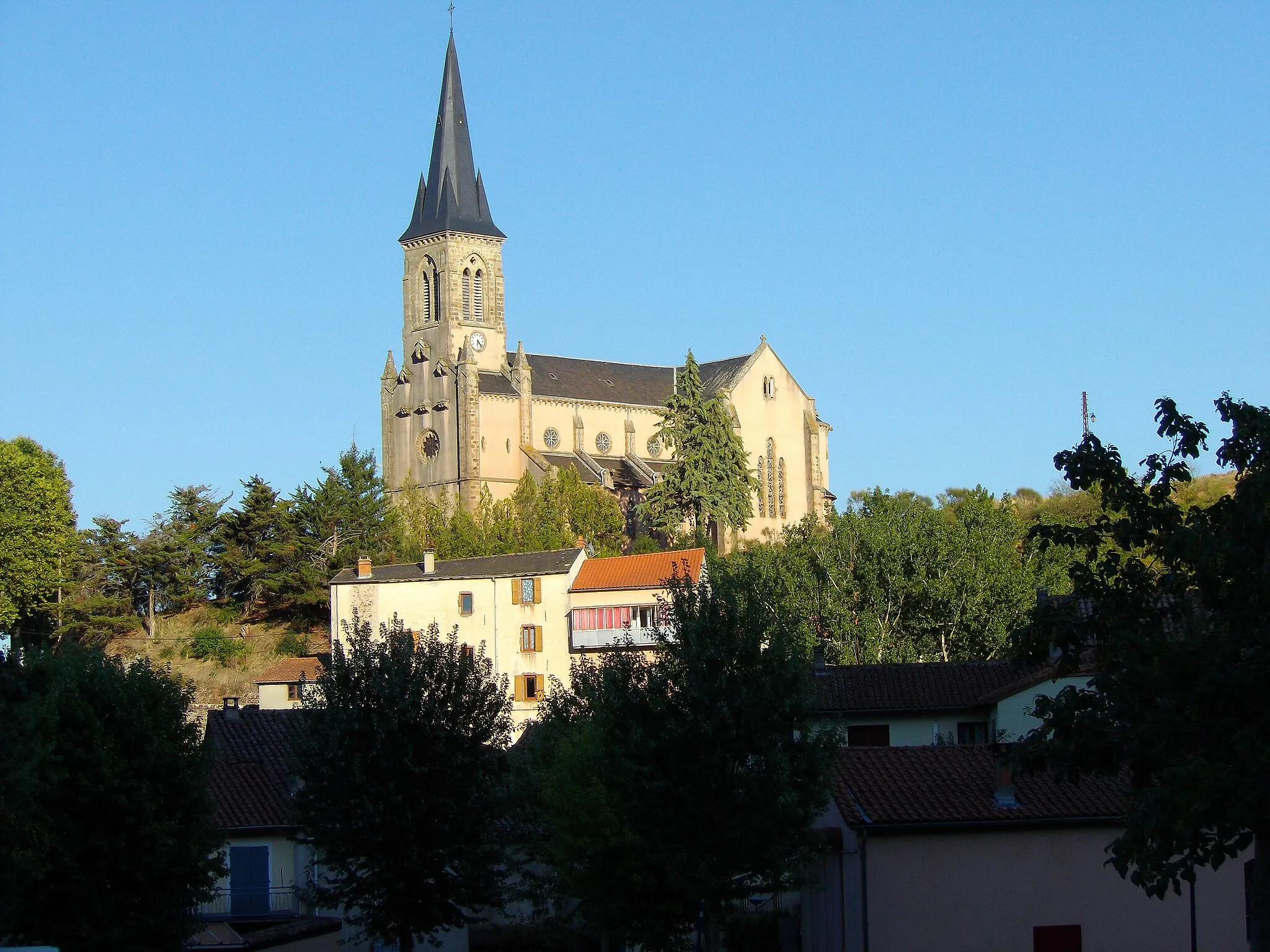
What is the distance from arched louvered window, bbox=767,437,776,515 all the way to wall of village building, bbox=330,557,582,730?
108 feet

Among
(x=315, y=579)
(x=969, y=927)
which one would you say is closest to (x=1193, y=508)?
(x=969, y=927)

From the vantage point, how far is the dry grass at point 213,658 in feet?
228

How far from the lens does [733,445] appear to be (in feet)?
269

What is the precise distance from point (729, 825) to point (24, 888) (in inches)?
381

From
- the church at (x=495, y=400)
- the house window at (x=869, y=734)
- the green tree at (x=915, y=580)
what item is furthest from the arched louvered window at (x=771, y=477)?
the house window at (x=869, y=734)

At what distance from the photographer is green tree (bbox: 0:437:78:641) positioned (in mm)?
73125

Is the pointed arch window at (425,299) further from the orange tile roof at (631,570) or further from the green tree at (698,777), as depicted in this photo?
the green tree at (698,777)

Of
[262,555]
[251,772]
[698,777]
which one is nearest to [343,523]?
[262,555]

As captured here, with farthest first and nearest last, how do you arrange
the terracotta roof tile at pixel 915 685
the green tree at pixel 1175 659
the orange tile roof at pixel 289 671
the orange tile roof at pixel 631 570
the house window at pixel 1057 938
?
the orange tile roof at pixel 289 671
the orange tile roof at pixel 631 570
the terracotta roof tile at pixel 915 685
the house window at pixel 1057 938
the green tree at pixel 1175 659

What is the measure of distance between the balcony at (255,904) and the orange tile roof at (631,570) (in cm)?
2427

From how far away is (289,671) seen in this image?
6450 centimetres

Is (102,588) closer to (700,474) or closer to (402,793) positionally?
(700,474)

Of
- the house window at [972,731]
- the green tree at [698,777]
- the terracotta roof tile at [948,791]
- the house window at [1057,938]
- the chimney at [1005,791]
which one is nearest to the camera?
the green tree at [698,777]

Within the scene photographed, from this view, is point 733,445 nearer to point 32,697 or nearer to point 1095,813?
point 1095,813
